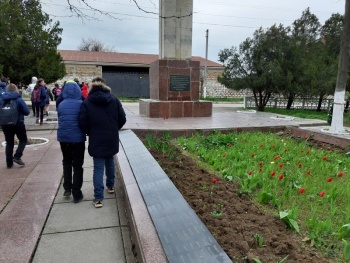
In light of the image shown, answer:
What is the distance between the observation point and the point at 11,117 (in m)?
4.95

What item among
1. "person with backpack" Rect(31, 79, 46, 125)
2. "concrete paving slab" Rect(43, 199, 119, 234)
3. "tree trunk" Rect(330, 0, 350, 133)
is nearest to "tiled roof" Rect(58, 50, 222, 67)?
"person with backpack" Rect(31, 79, 46, 125)

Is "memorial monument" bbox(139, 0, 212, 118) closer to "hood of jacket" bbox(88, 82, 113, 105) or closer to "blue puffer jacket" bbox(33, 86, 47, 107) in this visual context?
"blue puffer jacket" bbox(33, 86, 47, 107)

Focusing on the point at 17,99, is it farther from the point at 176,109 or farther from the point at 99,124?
the point at 176,109

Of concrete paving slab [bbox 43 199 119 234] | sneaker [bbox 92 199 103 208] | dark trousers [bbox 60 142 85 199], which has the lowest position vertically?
concrete paving slab [bbox 43 199 119 234]

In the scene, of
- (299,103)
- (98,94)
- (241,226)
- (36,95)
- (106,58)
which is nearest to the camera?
(241,226)

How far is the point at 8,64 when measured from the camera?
14.8 meters

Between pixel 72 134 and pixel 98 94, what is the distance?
1.93 feet

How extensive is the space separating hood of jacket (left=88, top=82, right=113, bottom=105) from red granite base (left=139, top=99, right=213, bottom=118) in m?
6.87

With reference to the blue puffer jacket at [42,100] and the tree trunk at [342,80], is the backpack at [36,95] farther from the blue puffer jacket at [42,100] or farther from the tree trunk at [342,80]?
the tree trunk at [342,80]

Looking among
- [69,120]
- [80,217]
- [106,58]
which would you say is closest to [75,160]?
[69,120]

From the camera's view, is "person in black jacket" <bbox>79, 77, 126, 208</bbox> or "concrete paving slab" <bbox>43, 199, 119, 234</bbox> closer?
"concrete paving slab" <bbox>43, 199, 119, 234</bbox>

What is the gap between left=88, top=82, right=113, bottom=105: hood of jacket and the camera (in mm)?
3371

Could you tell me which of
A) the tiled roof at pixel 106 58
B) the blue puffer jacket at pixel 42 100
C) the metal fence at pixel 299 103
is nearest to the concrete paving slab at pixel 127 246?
the blue puffer jacket at pixel 42 100

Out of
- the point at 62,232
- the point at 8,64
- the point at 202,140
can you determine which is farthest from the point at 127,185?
the point at 8,64
